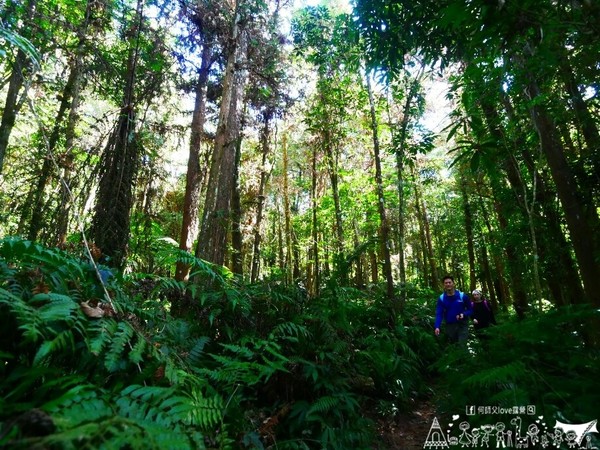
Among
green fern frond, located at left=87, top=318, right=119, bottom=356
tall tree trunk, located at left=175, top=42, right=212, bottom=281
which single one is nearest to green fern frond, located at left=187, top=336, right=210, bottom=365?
green fern frond, located at left=87, top=318, right=119, bottom=356

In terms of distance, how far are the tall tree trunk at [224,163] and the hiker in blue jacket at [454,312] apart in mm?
4388

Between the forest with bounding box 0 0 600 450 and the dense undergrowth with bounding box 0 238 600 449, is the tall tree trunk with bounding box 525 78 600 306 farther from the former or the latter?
the dense undergrowth with bounding box 0 238 600 449

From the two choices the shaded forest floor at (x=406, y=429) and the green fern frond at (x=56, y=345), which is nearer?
the green fern frond at (x=56, y=345)

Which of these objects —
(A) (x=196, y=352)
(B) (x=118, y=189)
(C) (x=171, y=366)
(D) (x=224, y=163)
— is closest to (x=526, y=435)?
(C) (x=171, y=366)

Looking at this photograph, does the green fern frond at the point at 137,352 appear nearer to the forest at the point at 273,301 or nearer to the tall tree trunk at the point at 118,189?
the forest at the point at 273,301

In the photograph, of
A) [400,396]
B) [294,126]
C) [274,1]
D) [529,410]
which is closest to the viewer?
[529,410]

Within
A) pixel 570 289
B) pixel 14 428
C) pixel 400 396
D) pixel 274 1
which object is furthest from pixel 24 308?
pixel 274 1

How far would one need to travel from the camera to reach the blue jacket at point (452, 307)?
19.7 feet

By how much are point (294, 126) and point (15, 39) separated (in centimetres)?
1417

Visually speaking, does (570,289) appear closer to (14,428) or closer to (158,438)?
(158,438)

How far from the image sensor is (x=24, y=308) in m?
1.76

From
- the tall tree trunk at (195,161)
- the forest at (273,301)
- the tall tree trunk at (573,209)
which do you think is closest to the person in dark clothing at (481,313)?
the forest at (273,301)

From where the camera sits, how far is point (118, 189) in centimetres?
387

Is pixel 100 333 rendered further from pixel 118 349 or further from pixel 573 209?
pixel 573 209
